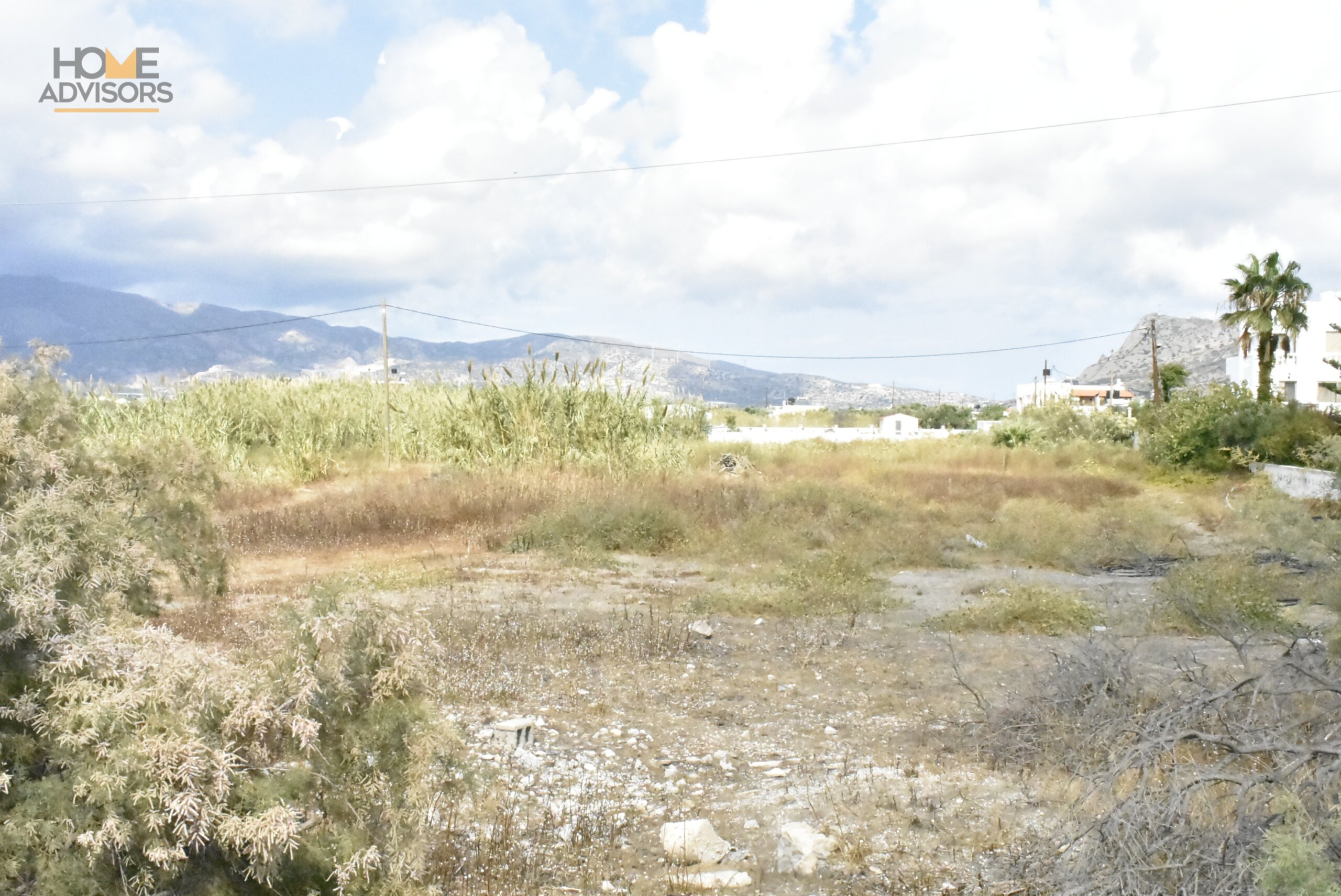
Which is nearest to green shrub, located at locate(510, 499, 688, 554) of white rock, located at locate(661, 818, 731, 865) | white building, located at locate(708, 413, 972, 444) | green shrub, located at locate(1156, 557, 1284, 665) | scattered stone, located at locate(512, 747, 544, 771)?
green shrub, located at locate(1156, 557, 1284, 665)

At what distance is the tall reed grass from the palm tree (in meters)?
24.0

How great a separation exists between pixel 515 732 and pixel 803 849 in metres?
2.36

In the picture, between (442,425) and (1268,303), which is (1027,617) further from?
(1268,303)

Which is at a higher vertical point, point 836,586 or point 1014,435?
point 1014,435

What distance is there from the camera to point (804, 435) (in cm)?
4178

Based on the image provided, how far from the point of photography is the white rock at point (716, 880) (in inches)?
177

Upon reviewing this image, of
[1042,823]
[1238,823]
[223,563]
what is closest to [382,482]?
[223,563]

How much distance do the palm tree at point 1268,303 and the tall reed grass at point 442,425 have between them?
78.6 ft

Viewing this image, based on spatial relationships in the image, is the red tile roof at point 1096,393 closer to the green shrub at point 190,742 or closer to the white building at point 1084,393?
the white building at point 1084,393

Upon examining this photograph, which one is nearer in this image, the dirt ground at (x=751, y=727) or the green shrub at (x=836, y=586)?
the dirt ground at (x=751, y=727)

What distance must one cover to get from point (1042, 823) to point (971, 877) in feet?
2.24

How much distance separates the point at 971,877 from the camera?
14.8 feet

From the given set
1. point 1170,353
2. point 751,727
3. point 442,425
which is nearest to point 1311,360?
point 442,425

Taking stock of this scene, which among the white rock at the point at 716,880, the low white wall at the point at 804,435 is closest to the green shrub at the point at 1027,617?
the white rock at the point at 716,880
